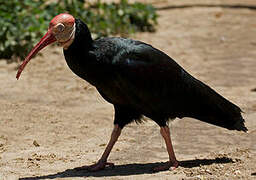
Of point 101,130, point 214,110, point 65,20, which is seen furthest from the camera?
point 101,130

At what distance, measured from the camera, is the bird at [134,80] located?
17.3 ft

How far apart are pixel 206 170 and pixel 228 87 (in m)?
3.63

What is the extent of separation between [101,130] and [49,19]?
450cm

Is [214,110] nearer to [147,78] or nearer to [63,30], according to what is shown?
[147,78]

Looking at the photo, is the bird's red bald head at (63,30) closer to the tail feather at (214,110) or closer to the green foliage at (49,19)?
the tail feather at (214,110)

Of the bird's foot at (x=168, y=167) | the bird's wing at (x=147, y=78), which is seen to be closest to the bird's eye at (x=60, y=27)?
the bird's wing at (x=147, y=78)

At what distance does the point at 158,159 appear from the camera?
610 centimetres

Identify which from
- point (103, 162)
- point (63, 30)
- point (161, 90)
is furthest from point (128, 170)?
point (63, 30)

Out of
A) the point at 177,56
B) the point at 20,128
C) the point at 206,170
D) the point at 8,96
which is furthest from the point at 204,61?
the point at 206,170

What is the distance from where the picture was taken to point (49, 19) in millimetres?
11086

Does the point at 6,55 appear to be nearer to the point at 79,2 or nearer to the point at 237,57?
the point at 79,2

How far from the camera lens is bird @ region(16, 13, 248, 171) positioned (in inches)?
207

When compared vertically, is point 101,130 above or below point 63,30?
below

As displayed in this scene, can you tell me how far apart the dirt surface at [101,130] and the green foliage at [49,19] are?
0.48m
